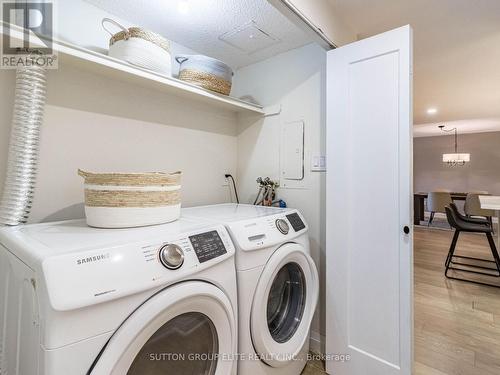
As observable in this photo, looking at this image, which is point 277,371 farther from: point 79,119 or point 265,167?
point 79,119

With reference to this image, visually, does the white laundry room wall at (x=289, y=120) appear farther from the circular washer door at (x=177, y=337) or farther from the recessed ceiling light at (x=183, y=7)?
the circular washer door at (x=177, y=337)

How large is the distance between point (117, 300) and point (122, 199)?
449 millimetres

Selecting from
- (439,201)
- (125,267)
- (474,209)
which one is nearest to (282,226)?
Result: (125,267)

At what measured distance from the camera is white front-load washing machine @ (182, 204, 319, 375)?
3.76ft

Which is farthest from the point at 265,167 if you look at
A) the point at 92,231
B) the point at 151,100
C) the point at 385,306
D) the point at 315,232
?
the point at 92,231

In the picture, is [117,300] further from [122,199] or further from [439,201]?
[439,201]

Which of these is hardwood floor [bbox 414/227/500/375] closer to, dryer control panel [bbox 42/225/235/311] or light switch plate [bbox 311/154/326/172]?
light switch plate [bbox 311/154/326/172]

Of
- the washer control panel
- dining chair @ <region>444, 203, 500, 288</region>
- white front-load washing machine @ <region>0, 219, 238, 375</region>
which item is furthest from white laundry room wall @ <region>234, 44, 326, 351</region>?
dining chair @ <region>444, 203, 500, 288</region>

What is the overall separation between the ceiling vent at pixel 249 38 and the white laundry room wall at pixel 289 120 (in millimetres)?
191

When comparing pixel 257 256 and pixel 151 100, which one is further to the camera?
pixel 151 100

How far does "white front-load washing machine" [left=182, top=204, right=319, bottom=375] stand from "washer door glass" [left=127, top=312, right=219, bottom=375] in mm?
173

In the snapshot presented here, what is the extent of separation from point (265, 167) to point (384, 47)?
112 centimetres

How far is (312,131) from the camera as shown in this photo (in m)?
1.87

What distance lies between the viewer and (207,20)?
1614 millimetres
